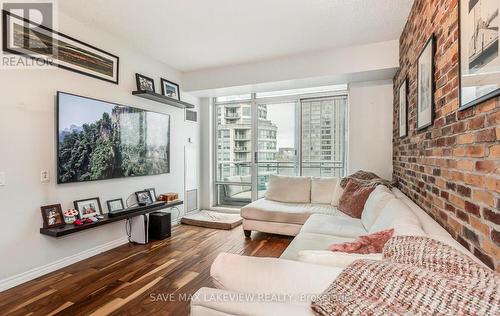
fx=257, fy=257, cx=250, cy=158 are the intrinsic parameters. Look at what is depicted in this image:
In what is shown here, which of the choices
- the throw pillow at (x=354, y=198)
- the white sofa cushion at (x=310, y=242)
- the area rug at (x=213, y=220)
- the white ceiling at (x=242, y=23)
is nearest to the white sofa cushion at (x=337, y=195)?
the throw pillow at (x=354, y=198)

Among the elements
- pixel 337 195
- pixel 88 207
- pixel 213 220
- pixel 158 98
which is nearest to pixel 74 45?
pixel 158 98

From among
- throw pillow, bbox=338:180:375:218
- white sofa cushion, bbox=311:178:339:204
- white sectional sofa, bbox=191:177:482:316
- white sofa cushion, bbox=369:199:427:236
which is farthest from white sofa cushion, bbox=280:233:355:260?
white sofa cushion, bbox=311:178:339:204

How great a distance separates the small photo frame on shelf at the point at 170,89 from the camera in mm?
4098

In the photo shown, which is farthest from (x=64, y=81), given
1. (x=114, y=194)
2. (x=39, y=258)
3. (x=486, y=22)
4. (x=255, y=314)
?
(x=486, y=22)

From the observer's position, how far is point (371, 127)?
3.96 meters

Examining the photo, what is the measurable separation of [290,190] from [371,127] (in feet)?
5.18

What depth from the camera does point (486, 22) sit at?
108cm

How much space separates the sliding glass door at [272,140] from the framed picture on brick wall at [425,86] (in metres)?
2.21

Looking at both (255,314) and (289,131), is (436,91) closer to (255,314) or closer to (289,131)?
(255,314)

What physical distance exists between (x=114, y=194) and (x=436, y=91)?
136 inches

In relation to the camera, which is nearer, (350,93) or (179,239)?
(179,239)

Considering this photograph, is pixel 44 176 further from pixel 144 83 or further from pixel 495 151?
pixel 495 151

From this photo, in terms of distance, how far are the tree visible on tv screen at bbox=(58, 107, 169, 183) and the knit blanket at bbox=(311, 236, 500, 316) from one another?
286 cm

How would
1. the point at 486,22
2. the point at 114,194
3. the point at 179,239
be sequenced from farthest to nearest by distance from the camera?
the point at 179,239, the point at 114,194, the point at 486,22
